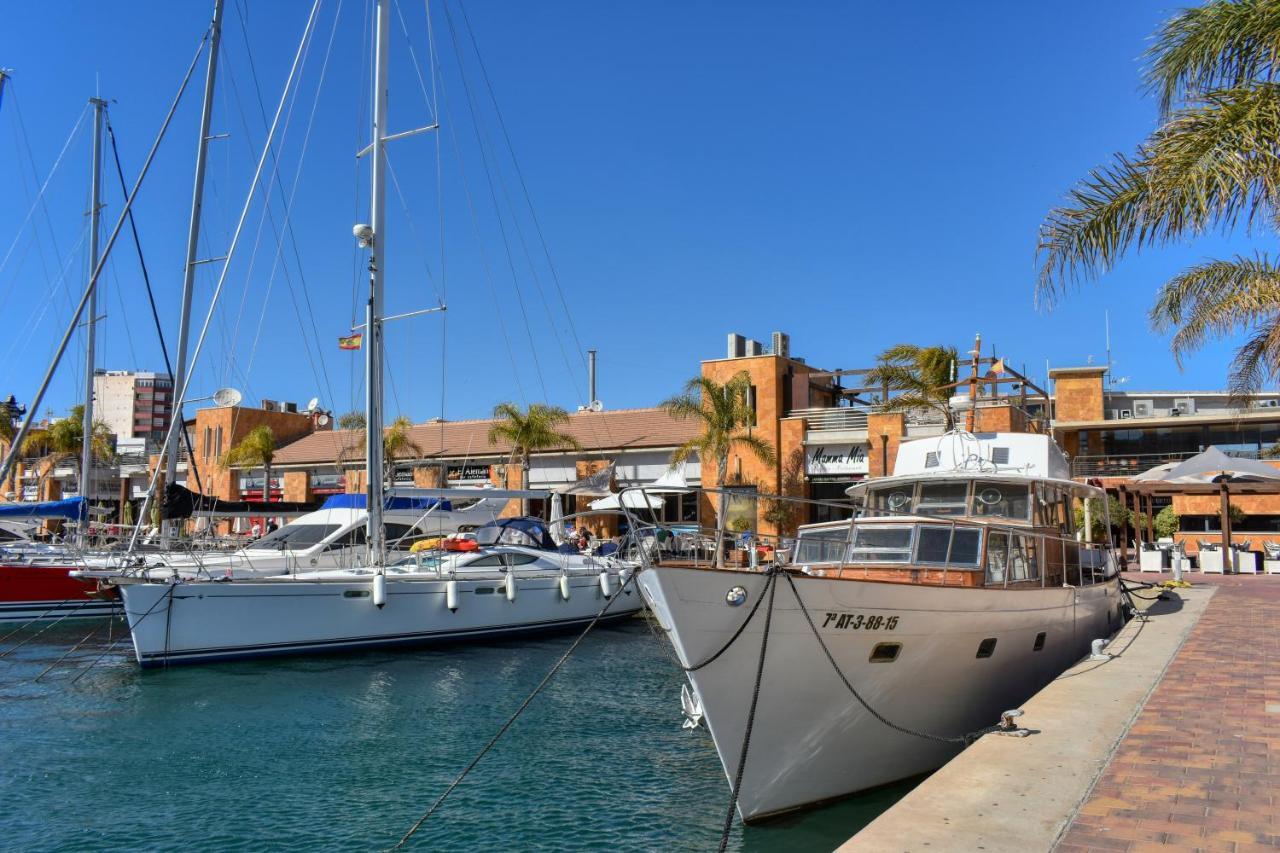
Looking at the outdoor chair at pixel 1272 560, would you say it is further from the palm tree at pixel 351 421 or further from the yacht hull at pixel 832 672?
the palm tree at pixel 351 421

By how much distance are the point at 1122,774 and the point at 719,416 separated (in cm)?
2650

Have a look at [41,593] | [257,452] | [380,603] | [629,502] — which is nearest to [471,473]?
[257,452]

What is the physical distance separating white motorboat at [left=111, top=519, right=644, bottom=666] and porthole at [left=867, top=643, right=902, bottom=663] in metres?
5.81

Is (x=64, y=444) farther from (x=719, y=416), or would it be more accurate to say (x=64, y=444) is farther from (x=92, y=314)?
(x=719, y=416)

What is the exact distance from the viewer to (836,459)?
3397cm

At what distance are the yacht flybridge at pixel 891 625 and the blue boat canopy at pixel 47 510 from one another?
22297 mm

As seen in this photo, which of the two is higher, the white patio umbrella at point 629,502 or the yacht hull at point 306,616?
the white patio umbrella at point 629,502

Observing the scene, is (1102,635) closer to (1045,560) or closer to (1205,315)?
(1045,560)

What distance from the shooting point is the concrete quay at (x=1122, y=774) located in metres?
5.36

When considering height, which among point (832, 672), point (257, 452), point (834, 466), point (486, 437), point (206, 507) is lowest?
point (832, 672)

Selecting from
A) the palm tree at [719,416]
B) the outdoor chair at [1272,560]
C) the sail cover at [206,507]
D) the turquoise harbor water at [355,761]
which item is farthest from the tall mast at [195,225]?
the outdoor chair at [1272,560]

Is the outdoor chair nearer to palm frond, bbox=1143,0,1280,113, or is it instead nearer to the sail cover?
palm frond, bbox=1143,0,1280,113

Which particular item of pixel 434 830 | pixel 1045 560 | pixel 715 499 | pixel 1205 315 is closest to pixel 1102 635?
pixel 1045 560

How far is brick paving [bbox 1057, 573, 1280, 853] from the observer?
5.27 m
